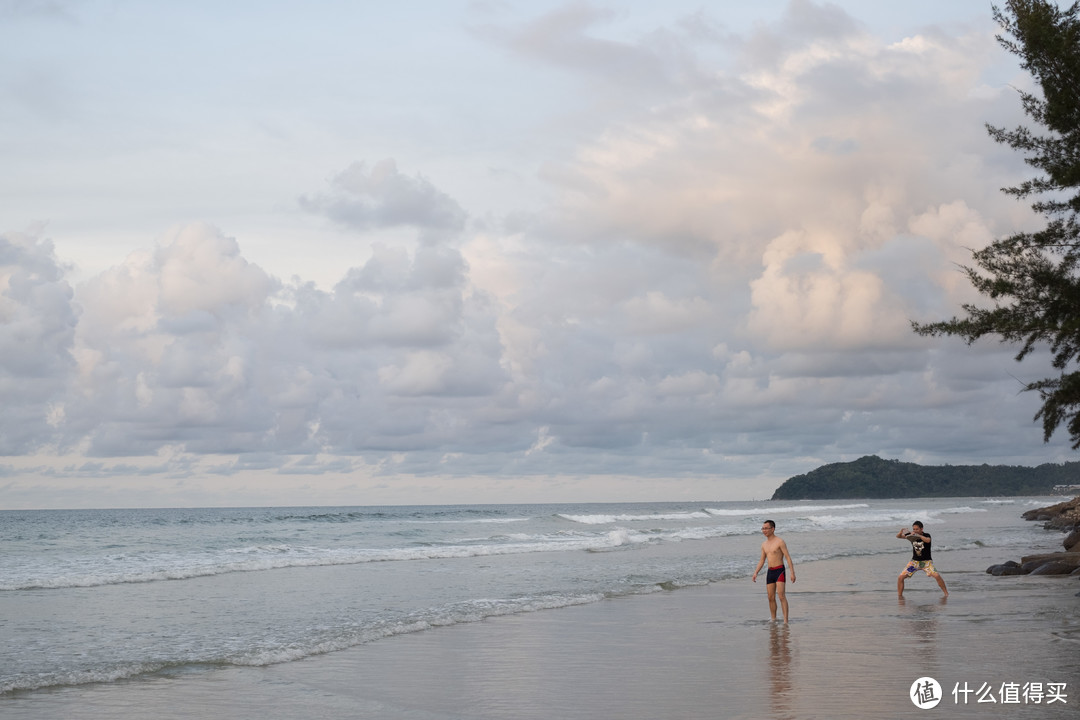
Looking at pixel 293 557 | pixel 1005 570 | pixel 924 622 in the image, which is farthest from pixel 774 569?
pixel 293 557

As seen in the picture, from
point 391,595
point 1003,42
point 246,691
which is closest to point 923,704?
point 246,691

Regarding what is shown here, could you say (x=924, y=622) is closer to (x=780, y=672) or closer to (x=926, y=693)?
(x=780, y=672)

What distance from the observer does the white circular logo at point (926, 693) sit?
943 centimetres

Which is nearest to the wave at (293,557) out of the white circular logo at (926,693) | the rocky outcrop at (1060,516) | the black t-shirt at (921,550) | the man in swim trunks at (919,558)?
the man in swim trunks at (919,558)

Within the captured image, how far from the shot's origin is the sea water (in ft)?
46.8

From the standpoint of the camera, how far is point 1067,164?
16891mm

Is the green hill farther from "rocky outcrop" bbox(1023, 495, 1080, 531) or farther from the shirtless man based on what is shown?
the shirtless man

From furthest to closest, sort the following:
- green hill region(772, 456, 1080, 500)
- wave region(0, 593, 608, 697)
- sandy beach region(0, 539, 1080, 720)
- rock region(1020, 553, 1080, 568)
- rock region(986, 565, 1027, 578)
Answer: green hill region(772, 456, 1080, 500) < rock region(986, 565, 1027, 578) < rock region(1020, 553, 1080, 568) < wave region(0, 593, 608, 697) < sandy beach region(0, 539, 1080, 720)

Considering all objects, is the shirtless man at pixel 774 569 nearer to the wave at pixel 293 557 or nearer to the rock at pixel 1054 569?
the rock at pixel 1054 569

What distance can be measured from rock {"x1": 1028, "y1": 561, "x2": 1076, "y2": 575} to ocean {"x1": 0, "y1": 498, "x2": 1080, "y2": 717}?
1525 millimetres

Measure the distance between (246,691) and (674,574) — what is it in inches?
697

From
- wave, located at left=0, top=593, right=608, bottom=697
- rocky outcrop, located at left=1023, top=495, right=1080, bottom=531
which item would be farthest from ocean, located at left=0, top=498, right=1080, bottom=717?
rocky outcrop, located at left=1023, top=495, right=1080, bottom=531

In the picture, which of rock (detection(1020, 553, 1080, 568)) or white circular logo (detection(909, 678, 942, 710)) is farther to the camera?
rock (detection(1020, 553, 1080, 568))

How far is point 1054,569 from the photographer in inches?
915
